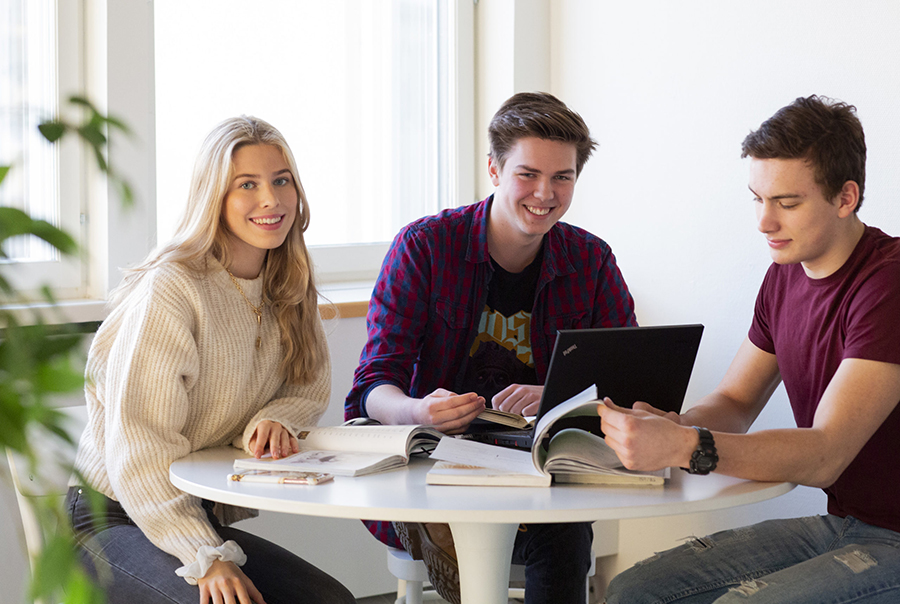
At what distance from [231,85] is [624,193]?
4.25ft

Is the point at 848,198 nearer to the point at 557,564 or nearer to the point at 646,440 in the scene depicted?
the point at 646,440

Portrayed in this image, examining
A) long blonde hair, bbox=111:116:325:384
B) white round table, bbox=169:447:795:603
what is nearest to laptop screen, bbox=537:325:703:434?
white round table, bbox=169:447:795:603

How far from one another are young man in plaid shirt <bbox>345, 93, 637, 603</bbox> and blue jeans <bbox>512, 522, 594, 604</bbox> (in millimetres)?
67

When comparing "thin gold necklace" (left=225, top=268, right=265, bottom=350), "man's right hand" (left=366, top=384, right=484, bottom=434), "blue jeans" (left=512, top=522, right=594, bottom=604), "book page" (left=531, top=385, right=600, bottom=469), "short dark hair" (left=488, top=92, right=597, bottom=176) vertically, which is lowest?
"blue jeans" (left=512, top=522, right=594, bottom=604)

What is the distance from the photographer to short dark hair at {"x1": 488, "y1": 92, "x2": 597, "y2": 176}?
1.81m

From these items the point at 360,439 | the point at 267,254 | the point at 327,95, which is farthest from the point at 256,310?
the point at 327,95

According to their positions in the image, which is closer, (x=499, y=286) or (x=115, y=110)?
(x=499, y=286)

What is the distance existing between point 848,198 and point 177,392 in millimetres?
1202

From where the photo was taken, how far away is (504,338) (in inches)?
75.2

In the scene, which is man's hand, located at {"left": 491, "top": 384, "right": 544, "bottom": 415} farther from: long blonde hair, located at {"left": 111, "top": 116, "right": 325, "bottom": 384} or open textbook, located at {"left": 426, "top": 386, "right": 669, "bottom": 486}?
long blonde hair, located at {"left": 111, "top": 116, "right": 325, "bottom": 384}

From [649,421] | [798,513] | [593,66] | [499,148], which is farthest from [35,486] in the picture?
[593,66]

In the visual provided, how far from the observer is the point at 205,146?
166 cm

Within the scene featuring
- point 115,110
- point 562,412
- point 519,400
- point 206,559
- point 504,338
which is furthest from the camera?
point 115,110

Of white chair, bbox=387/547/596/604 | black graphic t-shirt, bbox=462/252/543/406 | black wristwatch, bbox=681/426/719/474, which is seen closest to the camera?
black wristwatch, bbox=681/426/719/474
